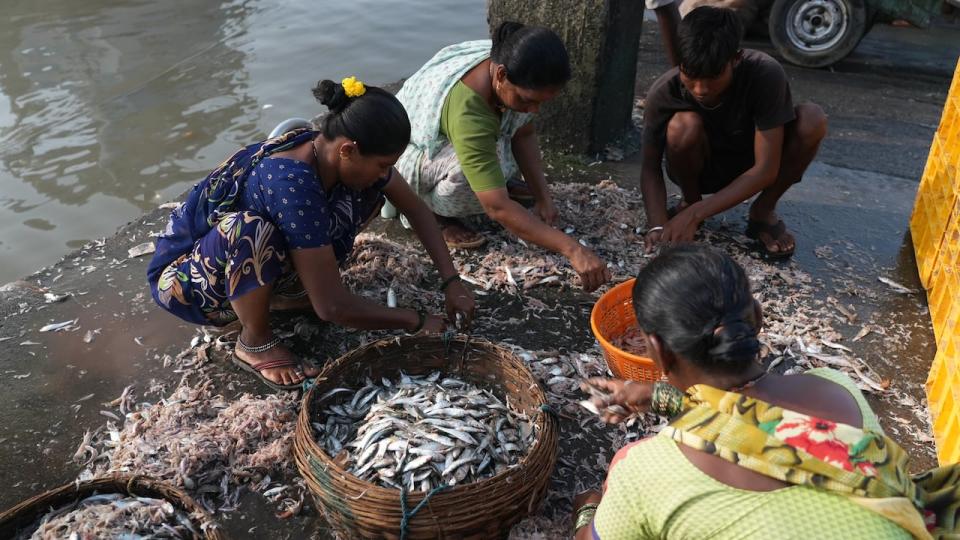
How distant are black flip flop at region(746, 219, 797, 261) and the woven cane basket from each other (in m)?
3.26

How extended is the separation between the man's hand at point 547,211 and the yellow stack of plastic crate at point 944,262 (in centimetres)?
205

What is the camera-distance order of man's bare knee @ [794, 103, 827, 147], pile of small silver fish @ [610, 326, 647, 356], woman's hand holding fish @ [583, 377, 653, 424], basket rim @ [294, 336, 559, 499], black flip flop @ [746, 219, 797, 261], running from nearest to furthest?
woman's hand holding fish @ [583, 377, 653, 424] < basket rim @ [294, 336, 559, 499] < pile of small silver fish @ [610, 326, 647, 356] < man's bare knee @ [794, 103, 827, 147] < black flip flop @ [746, 219, 797, 261]

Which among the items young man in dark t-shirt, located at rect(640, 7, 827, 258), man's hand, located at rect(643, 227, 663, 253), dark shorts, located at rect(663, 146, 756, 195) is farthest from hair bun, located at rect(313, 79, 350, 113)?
dark shorts, located at rect(663, 146, 756, 195)

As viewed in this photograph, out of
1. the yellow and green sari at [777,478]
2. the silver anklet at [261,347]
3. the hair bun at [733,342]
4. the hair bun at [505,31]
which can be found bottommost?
the silver anklet at [261,347]

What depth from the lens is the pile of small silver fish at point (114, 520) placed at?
2.22 m

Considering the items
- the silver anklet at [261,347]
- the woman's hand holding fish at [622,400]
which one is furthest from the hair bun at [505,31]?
the woman's hand holding fish at [622,400]

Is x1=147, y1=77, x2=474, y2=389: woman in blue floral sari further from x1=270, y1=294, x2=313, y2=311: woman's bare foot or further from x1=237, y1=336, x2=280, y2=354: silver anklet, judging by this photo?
x1=270, y1=294, x2=313, y2=311: woman's bare foot

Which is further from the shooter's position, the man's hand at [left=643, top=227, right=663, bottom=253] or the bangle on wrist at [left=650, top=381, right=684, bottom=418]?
the man's hand at [left=643, top=227, right=663, bottom=253]

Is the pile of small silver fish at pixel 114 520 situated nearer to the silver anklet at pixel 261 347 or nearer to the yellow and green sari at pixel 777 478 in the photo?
the silver anklet at pixel 261 347

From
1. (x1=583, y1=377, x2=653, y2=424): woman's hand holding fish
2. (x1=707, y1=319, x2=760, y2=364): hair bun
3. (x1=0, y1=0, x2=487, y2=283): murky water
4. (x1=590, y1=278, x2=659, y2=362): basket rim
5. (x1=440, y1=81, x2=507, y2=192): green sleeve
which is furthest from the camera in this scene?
(x1=0, y1=0, x2=487, y2=283): murky water

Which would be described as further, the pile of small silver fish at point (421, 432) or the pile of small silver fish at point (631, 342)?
the pile of small silver fish at point (631, 342)

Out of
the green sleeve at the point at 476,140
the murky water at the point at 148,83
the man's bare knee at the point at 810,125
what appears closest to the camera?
the green sleeve at the point at 476,140

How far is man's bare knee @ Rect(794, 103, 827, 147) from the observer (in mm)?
3791

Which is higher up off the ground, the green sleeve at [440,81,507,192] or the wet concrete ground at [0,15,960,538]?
the green sleeve at [440,81,507,192]
